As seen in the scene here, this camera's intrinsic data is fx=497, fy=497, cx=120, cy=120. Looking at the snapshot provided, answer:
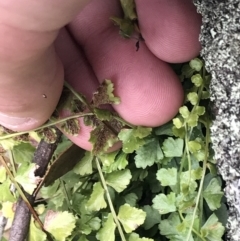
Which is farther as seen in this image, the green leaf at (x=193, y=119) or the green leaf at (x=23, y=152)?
the green leaf at (x=23, y=152)

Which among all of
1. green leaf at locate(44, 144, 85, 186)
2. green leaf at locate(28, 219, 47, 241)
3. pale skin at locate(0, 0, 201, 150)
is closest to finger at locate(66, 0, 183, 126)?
pale skin at locate(0, 0, 201, 150)

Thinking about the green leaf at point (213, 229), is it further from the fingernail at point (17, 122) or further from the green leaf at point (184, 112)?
the fingernail at point (17, 122)

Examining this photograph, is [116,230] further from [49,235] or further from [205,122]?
[205,122]

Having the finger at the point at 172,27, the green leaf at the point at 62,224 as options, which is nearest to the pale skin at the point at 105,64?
the finger at the point at 172,27

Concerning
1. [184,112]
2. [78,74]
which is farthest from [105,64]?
[184,112]

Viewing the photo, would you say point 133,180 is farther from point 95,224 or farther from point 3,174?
point 3,174

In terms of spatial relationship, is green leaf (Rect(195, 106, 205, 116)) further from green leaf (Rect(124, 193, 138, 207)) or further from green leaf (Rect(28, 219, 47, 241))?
green leaf (Rect(28, 219, 47, 241))
